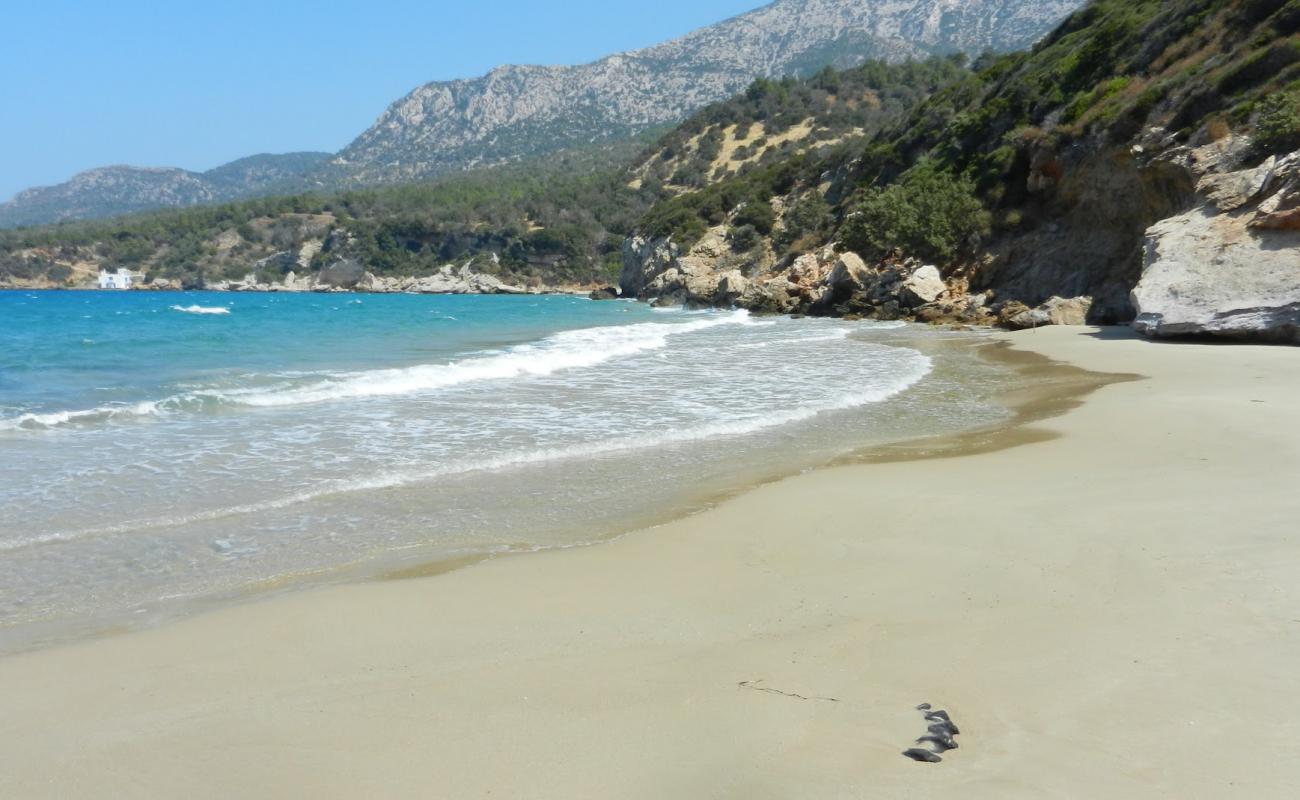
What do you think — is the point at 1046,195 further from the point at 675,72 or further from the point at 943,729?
the point at 675,72

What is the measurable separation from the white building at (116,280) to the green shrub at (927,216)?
109012 millimetres

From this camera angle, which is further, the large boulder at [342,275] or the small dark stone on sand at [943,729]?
the large boulder at [342,275]

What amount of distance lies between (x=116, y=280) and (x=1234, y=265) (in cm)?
12787

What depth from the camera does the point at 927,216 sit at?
36.1 metres

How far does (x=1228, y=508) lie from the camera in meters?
6.01

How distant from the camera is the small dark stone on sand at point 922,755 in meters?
3.04

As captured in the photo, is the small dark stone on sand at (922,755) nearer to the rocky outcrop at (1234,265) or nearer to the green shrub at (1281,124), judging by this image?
the rocky outcrop at (1234,265)

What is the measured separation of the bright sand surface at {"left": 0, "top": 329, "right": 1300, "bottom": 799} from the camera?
3.09m

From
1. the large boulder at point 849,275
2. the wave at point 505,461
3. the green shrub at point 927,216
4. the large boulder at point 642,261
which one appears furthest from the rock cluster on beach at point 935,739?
the large boulder at point 642,261

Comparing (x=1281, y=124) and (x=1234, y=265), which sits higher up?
(x=1281, y=124)

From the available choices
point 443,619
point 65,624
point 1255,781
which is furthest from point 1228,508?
point 65,624

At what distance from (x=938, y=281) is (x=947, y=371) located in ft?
62.0

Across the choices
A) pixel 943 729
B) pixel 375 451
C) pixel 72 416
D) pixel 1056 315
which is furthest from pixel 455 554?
pixel 1056 315

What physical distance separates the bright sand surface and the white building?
129 meters
